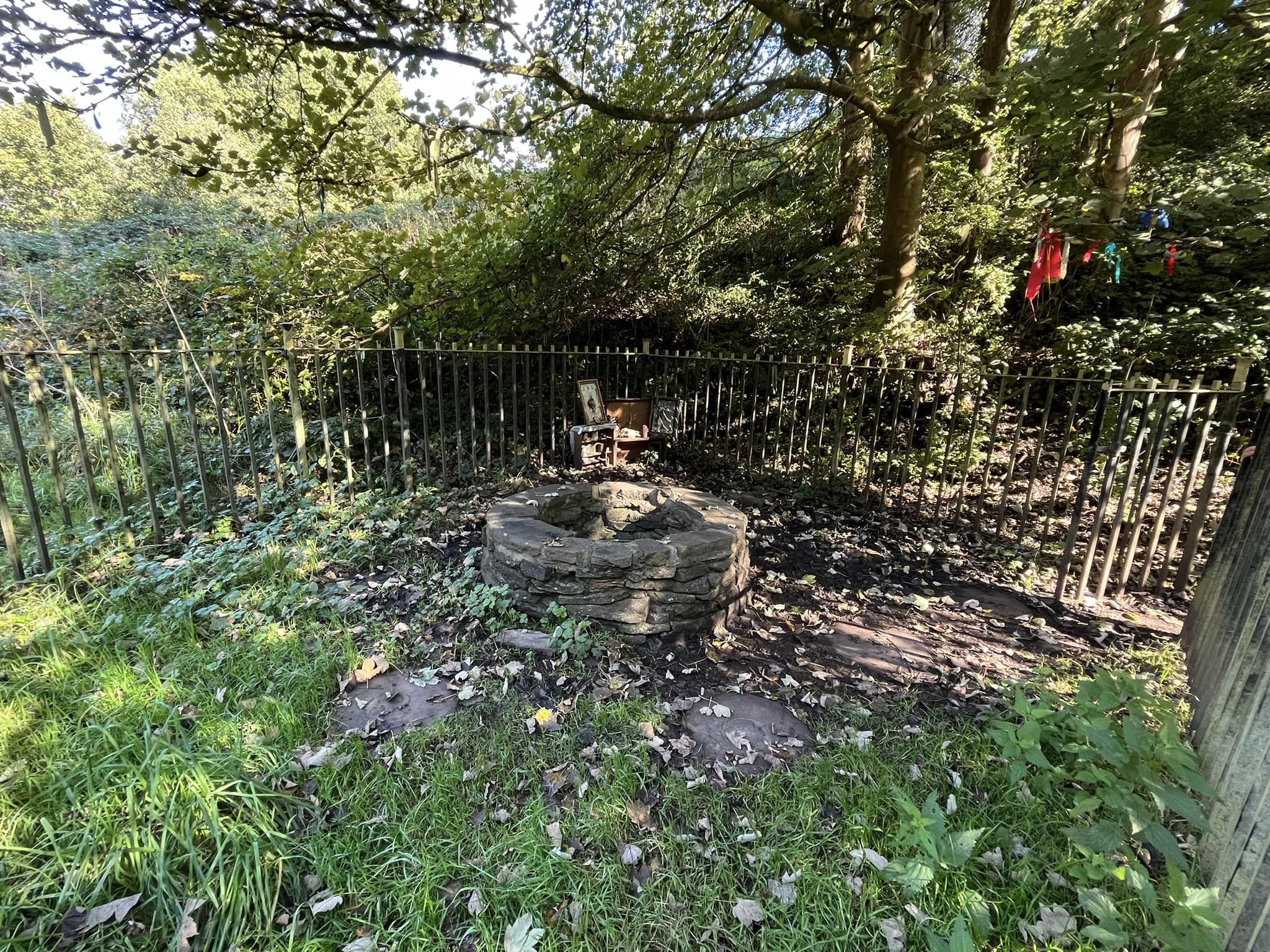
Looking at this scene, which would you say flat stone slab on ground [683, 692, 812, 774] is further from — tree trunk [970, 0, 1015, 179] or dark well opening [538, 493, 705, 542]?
tree trunk [970, 0, 1015, 179]

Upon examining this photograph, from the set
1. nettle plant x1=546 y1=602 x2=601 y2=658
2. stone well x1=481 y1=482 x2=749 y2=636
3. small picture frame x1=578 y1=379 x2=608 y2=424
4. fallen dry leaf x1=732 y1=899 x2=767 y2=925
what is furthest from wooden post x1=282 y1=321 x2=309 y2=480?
fallen dry leaf x1=732 y1=899 x2=767 y2=925

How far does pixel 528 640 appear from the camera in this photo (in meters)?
3.15

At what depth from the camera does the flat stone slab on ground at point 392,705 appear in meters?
2.57

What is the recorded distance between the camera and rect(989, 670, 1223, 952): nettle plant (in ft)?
5.11

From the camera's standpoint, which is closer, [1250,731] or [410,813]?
[1250,731]

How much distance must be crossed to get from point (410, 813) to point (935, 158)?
28.4ft

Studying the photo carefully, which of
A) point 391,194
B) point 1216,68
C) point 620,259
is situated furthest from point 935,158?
point 391,194

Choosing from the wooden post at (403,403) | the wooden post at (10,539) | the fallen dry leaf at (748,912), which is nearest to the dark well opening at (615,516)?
the wooden post at (403,403)

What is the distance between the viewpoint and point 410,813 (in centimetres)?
209

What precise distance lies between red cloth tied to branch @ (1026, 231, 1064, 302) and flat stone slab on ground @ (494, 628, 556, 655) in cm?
581

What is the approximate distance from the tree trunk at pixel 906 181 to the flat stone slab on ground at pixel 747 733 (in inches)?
208

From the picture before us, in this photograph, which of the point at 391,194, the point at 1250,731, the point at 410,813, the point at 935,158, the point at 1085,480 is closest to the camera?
the point at 1250,731

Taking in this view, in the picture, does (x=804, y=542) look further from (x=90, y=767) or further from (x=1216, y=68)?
(x=1216, y=68)

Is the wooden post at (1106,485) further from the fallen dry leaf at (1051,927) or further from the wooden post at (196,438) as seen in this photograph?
the wooden post at (196,438)
